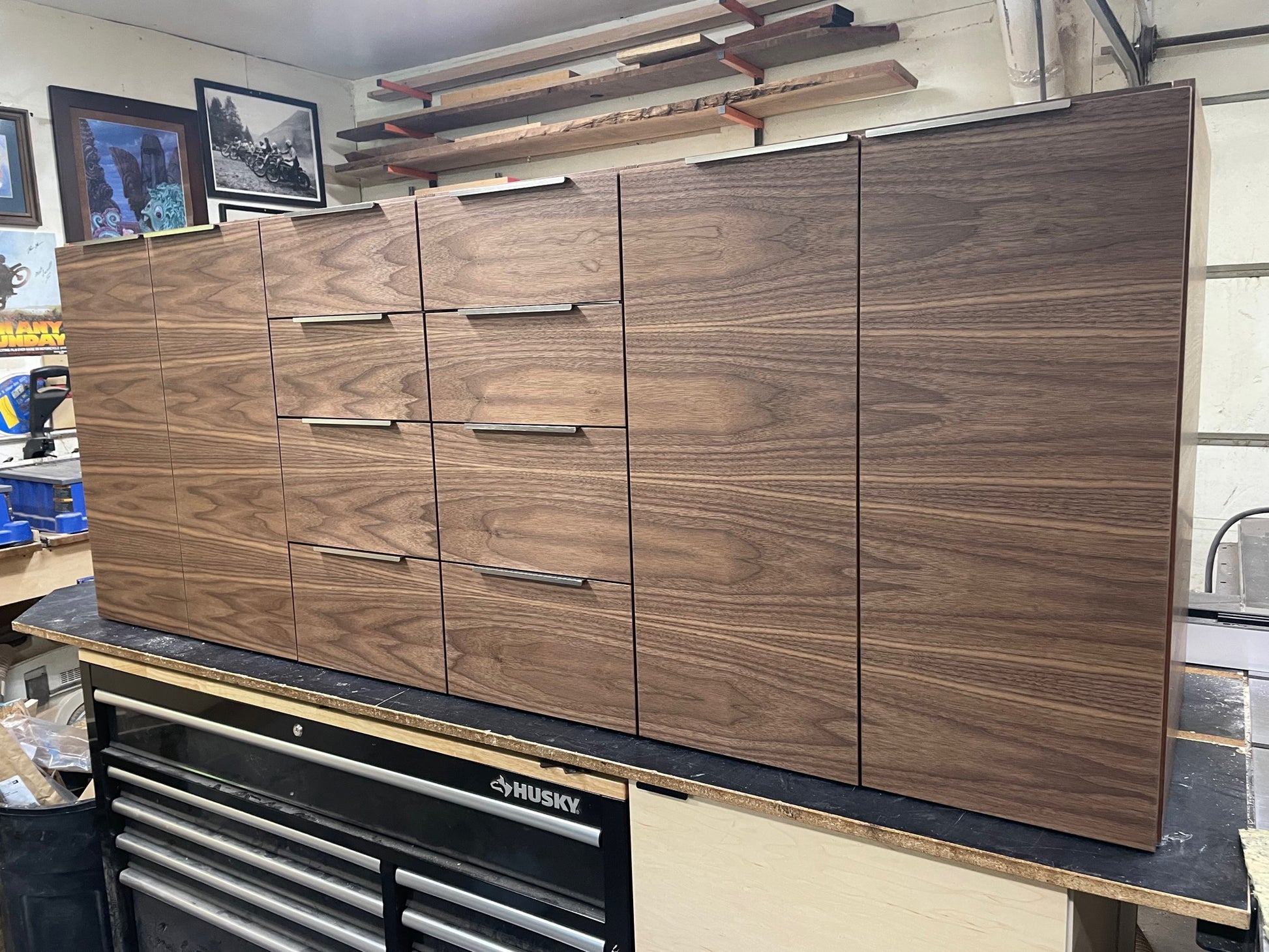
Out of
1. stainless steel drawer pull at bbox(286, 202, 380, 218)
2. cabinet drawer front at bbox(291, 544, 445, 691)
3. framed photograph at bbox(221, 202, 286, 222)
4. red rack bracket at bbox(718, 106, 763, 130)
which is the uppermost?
red rack bracket at bbox(718, 106, 763, 130)

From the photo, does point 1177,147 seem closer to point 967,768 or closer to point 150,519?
point 967,768

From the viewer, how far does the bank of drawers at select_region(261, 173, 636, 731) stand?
1.36m

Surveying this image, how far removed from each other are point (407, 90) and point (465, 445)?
3260 millimetres

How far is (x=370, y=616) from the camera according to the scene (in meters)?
1.67

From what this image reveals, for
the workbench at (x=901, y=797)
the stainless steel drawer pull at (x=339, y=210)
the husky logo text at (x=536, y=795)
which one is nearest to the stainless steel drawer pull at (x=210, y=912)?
the workbench at (x=901, y=797)

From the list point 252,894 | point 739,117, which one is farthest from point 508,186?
point 739,117

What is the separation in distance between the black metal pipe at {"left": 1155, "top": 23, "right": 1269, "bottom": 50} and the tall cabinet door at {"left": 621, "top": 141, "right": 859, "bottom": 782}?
6.95 feet

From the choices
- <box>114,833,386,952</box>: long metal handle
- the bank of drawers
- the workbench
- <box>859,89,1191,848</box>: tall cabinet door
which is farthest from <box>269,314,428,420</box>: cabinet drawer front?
<box>114,833,386,952</box>: long metal handle

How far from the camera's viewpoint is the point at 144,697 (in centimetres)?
198

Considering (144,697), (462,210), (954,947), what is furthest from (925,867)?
(144,697)

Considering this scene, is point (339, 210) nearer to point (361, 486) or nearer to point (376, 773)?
point (361, 486)

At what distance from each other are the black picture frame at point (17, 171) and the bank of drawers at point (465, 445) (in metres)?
2.25

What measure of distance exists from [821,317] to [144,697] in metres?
1.69

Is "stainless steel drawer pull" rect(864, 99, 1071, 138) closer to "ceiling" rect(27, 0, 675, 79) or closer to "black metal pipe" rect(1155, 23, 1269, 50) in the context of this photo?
"black metal pipe" rect(1155, 23, 1269, 50)
